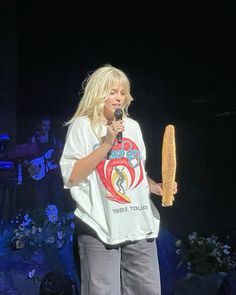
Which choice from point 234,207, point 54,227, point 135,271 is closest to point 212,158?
point 234,207

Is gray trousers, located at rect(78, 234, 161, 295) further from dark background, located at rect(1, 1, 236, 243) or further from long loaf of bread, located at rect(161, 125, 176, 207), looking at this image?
dark background, located at rect(1, 1, 236, 243)

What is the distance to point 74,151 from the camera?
93.4 inches

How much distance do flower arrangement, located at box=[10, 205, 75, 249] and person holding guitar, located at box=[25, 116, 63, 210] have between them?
0.24 ft

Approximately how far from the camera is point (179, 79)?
4.25 meters

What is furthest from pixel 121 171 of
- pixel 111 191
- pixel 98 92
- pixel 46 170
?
pixel 46 170

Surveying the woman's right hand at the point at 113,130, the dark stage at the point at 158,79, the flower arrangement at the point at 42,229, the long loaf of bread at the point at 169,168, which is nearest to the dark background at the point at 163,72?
the dark stage at the point at 158,79

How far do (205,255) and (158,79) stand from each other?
138 cm

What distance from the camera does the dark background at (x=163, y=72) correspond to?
13.4 ft

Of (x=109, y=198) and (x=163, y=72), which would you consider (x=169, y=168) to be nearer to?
(x=109, y=198)

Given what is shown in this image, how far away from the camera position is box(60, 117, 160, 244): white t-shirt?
234 centimetres

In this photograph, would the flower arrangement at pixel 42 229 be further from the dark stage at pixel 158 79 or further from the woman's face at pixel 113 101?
the woman's face at pixel 113 101

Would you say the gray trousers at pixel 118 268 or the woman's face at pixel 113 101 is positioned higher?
the woman's face at pixel 113 101

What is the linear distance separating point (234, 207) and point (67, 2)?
6.57 ft

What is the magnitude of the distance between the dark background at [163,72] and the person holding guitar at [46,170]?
0.35ft
